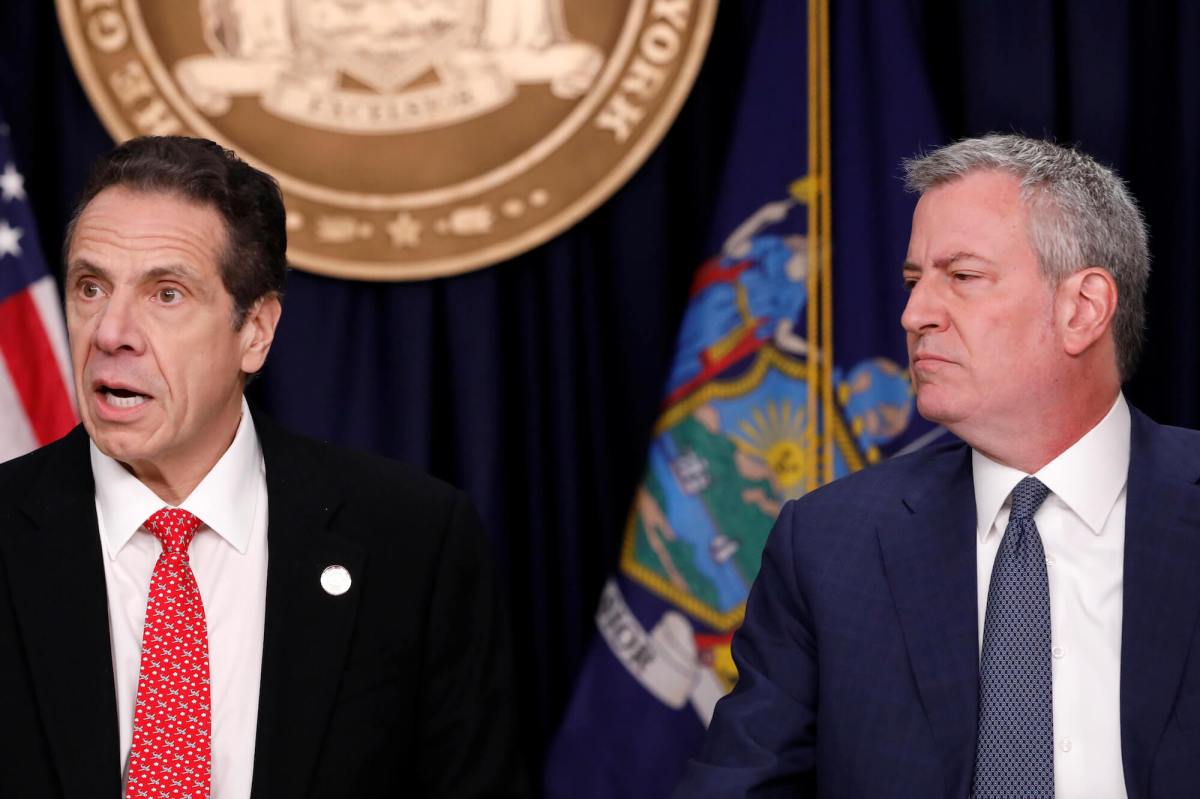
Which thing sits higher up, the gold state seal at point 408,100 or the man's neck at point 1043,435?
the gold state seal at point 408,100

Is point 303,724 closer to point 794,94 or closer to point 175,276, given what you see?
point 175,276

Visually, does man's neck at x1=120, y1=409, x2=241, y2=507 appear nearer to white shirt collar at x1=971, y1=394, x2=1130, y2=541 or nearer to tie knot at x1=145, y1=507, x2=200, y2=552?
tie knot at x1=145, y1=507, x2=200, y2=552

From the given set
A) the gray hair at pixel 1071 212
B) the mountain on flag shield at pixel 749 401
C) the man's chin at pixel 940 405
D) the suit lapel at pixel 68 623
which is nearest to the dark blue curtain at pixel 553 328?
the mountain on flag shield at pixel 749 401

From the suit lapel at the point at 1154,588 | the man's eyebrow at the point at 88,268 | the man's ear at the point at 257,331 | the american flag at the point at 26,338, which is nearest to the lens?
the suit lapel at the point at 1154,588

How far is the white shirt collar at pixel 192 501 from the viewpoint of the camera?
2.13 metres

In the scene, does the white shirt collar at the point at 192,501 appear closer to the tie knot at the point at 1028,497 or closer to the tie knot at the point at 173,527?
the tie knot at the point at 173,527

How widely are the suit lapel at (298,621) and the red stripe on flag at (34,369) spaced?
1.08m

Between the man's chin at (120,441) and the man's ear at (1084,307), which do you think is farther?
the man's ear at (1084,307)

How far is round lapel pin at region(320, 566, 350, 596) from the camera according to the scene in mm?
2164

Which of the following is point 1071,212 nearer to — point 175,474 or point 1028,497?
point 1028,497

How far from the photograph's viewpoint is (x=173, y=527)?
6.93 feet

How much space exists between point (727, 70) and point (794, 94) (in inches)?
8.8

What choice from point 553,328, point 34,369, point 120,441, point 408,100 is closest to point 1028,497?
point 120,441

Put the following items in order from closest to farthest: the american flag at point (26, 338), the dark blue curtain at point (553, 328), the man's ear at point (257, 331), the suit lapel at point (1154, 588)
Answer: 1. the suit lapel at point (1154, 588)
2. the man's ear at point (257, 331)
3. the american flag at point (26, 338)
4. the dark blue curtain at point (553, 328)
